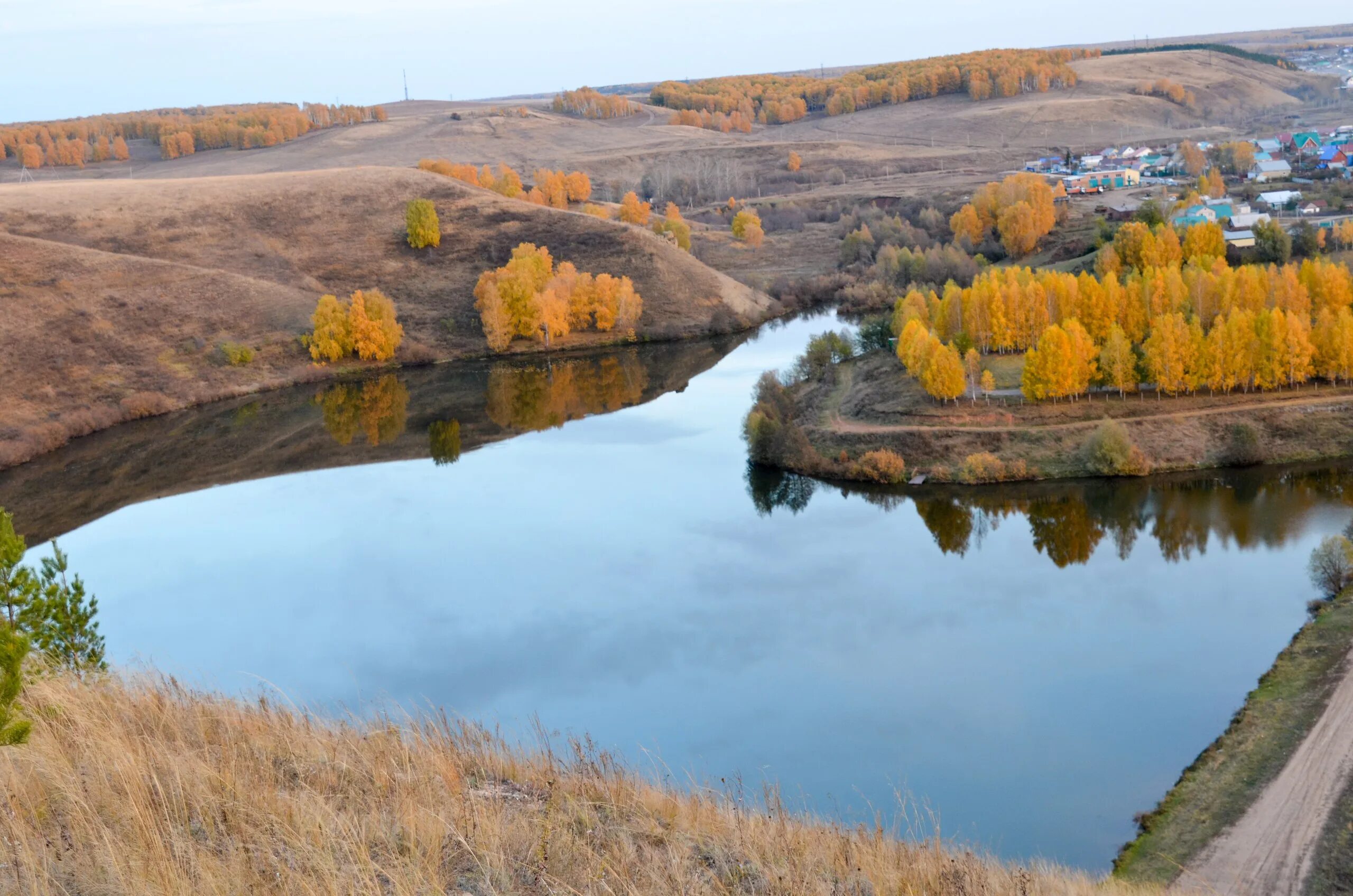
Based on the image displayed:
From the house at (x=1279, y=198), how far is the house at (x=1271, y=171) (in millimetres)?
8363

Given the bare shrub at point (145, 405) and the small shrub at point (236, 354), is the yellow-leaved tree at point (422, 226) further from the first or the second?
the bare shrub at point (145, 405)

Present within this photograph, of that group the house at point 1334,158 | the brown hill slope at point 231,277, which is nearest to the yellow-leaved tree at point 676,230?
the brown hill slope at point 231,277

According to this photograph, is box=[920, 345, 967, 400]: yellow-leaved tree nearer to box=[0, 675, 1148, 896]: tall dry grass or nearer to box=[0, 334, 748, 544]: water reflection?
box=[0, 334, 748, 544]: water reflection

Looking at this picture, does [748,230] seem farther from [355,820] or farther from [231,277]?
[355,820]

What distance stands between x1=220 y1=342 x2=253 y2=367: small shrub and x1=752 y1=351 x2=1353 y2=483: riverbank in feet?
84.9

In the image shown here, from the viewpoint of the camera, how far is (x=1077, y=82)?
118438mm

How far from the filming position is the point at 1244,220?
47.2 metres

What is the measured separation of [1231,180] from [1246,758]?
2376 inches

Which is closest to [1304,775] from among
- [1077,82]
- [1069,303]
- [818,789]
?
[818,789]

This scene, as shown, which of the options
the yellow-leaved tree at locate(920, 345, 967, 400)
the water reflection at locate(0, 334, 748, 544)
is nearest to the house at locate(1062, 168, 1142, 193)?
the water reflection at locate(0, 334, 748, 544)

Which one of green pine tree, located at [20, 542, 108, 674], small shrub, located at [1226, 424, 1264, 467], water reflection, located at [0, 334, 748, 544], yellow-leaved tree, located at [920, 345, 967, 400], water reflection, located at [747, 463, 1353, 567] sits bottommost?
water reflection, located at [747, 463, 1353, 567]

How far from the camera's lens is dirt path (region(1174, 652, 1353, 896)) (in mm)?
13227

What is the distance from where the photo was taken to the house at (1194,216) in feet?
153

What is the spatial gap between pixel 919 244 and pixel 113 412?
40283 millimetres
